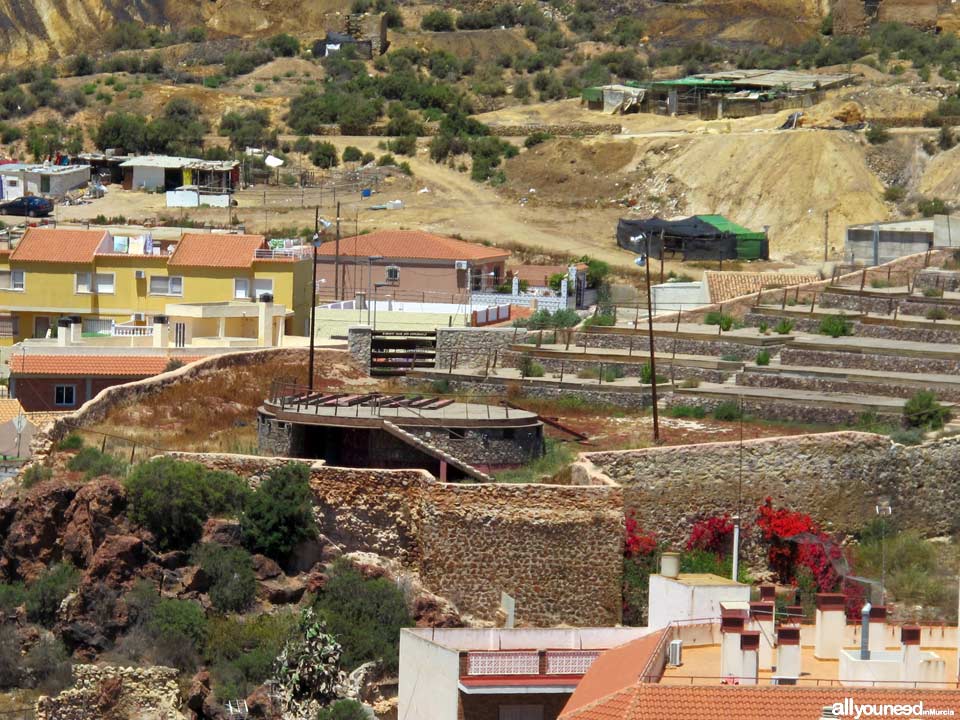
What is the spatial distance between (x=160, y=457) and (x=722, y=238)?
44.2m

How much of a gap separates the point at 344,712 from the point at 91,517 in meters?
6.88

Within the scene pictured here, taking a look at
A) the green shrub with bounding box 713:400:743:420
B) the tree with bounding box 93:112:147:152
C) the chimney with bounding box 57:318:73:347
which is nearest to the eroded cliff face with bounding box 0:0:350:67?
the tree with bounding box 93:112:147:152

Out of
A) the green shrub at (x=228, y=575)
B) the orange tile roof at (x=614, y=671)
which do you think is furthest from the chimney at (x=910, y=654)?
the green shrub at (x=228, y=575)

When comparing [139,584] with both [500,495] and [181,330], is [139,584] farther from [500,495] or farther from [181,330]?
[181,330]

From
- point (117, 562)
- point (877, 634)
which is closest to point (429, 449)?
point (117, 562)

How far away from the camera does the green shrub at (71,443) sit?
46125mm

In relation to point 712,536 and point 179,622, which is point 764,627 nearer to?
point 179,622

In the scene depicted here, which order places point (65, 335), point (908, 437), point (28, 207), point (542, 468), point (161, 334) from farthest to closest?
1. point (28, 207)
2. point (161, 334)
3. point (65, 335)
4. point (908, 437)
5. point (542, 468)

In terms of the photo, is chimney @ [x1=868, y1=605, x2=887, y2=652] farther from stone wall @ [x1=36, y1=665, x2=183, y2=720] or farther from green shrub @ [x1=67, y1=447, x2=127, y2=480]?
green shrub @ [x1=67, y1=447, x2=127, y2=480]

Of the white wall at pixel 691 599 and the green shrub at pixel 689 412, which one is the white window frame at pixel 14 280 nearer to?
the green shrub at pixel 689 412

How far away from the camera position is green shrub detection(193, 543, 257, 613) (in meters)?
42.4

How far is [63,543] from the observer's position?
A: 4341 cm

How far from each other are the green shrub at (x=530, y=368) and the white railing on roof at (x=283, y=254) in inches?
598

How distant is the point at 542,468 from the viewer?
46094 millimetres
